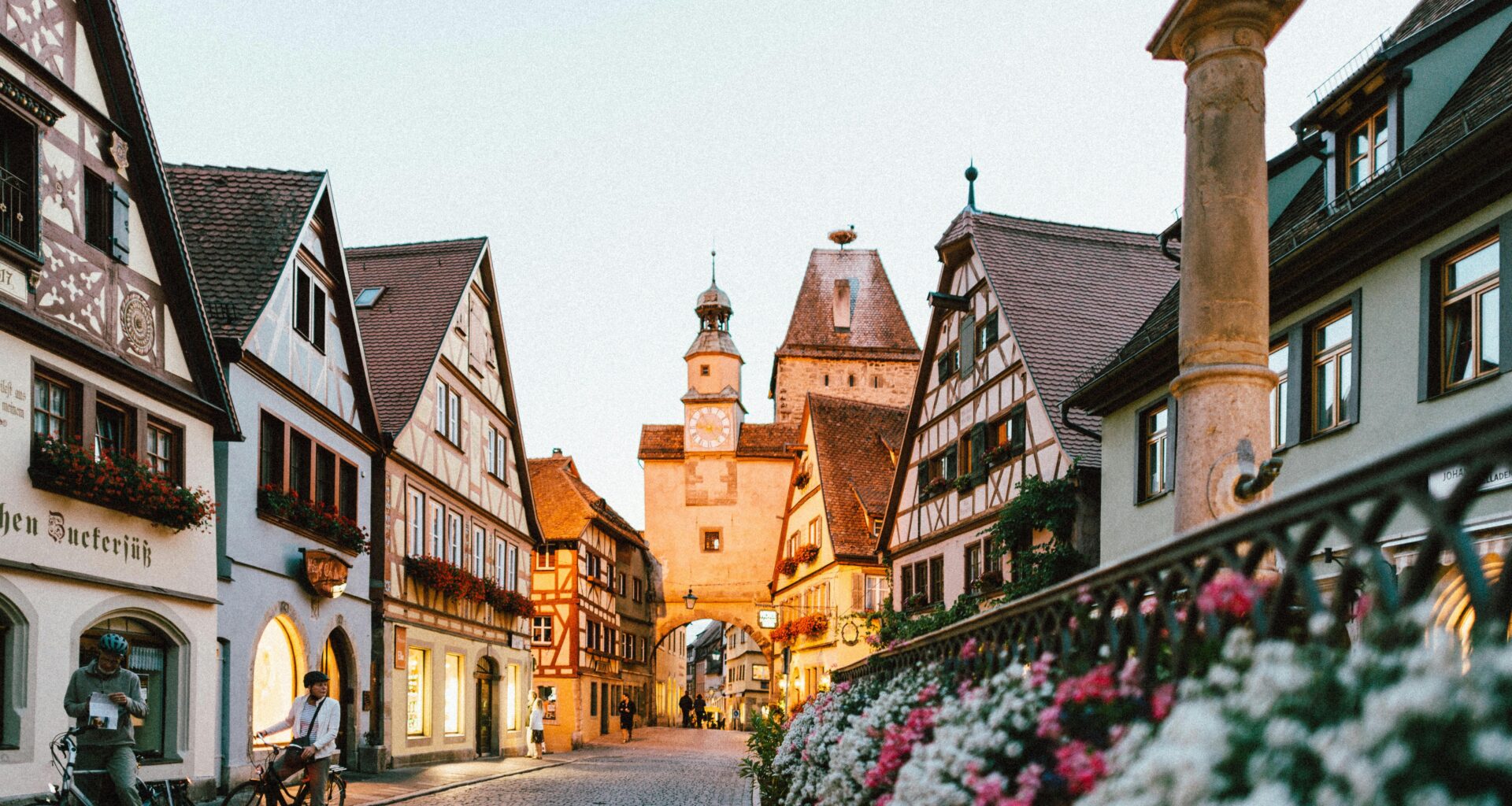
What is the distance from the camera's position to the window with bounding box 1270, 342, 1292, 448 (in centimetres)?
1462

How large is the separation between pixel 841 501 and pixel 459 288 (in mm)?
18054

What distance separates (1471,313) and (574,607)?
34766 mm

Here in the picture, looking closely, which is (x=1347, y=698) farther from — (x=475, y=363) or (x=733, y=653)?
(x=733, y=653)

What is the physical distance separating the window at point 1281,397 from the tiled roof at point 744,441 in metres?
41.9

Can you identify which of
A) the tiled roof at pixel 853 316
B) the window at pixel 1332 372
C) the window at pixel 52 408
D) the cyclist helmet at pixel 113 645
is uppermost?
the tiled roof at pixel 853 316

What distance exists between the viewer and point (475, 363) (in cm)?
2727

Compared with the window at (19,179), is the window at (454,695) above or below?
below

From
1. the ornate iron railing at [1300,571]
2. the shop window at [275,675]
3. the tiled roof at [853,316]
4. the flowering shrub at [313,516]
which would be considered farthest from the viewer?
the tiled roof at [853,316]

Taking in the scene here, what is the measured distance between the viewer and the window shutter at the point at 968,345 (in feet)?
85.1

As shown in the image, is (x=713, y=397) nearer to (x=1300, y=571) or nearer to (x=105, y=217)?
(x=105, y=217)

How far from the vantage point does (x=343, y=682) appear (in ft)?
68.6

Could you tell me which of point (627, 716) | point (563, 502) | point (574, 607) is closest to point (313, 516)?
point (574, 607)

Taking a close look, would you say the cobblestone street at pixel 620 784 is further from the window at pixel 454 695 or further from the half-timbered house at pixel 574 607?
the half-timbered house at pixel 574 607

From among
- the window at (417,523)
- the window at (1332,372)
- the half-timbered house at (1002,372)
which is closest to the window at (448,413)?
the window at (417,523)
